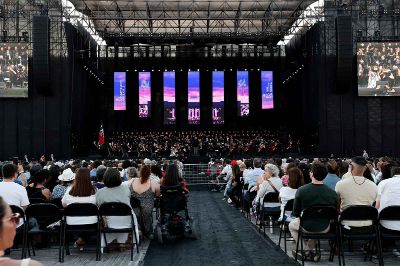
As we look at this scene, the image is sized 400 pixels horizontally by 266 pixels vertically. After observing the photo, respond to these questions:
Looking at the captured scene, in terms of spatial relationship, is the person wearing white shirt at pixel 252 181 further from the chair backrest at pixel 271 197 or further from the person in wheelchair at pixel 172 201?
the person in wheelchair at pixel 172 201

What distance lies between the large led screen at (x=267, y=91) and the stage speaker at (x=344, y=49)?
6831 millimetres

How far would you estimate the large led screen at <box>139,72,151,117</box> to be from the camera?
30.6 m

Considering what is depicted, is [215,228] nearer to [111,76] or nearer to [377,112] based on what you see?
[377,112]

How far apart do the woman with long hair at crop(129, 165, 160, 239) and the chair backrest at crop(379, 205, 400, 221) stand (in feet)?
11.9

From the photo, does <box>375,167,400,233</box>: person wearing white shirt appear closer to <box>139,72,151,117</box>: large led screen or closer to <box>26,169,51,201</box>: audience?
<box>26,169,51,201</box>: audience

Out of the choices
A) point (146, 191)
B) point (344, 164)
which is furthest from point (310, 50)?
point (146, 191)

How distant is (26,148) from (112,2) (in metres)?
8.84

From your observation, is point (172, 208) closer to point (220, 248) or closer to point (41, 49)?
point (220, 248)

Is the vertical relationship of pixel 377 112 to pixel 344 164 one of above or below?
above

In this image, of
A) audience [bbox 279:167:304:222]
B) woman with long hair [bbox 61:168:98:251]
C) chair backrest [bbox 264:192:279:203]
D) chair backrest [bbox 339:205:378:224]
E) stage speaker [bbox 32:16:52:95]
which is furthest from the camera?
stage speaker [bbox 32:16:52:95]

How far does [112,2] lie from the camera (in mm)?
27875

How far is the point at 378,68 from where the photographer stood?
24578 millimetres

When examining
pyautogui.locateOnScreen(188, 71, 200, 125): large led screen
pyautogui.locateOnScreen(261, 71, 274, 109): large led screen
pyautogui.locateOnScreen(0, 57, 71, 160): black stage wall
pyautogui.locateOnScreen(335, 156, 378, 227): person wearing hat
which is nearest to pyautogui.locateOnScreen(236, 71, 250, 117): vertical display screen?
pyautogui.locateOnScreen(261, 71, 274, 109): large led screen

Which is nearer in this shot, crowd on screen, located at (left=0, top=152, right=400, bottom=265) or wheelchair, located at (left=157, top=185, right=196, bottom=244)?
crowd on screen, located at (left=0, top=152, right=400, bottom=265)
